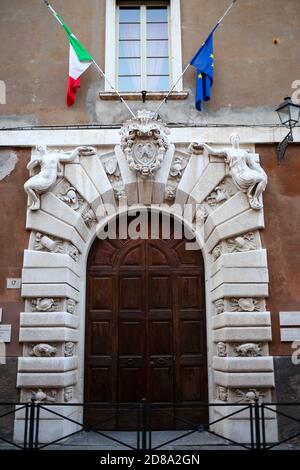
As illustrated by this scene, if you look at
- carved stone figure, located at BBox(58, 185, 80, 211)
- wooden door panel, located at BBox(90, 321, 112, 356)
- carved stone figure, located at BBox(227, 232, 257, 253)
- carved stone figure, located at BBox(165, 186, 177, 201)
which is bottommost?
wooden door panel, located at BBox(90, 321, 112, 356)

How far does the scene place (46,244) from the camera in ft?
25.3

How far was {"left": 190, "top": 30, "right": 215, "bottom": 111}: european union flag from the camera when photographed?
8.21 meters

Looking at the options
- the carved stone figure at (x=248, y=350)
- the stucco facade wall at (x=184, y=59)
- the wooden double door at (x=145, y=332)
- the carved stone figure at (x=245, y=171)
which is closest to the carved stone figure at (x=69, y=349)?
the wooden double door at (x=145, y=332)

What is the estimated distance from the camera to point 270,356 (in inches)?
290

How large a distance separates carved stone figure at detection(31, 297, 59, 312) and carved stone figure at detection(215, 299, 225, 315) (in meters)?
2.43

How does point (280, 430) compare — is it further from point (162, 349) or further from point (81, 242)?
point (81, 242)

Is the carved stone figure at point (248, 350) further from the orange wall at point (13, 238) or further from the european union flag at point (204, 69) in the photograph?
the european union flag at point (204, 69)

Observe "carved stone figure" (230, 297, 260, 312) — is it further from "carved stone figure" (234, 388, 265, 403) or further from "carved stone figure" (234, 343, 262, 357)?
"carved stone figure" (234, 388, 265, 403)

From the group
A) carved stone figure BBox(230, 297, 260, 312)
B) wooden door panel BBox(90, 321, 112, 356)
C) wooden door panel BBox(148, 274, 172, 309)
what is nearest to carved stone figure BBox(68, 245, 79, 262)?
wooden door panel BBox(90, 321, 112, 356)

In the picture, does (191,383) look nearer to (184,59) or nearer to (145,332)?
(145,332)

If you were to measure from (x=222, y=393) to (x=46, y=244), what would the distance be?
11.3 feet

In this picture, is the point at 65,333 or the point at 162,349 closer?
the point at 65,333

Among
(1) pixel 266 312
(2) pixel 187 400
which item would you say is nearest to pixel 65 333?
(2) pixel 187 400

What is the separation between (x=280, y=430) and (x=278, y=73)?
573cm
